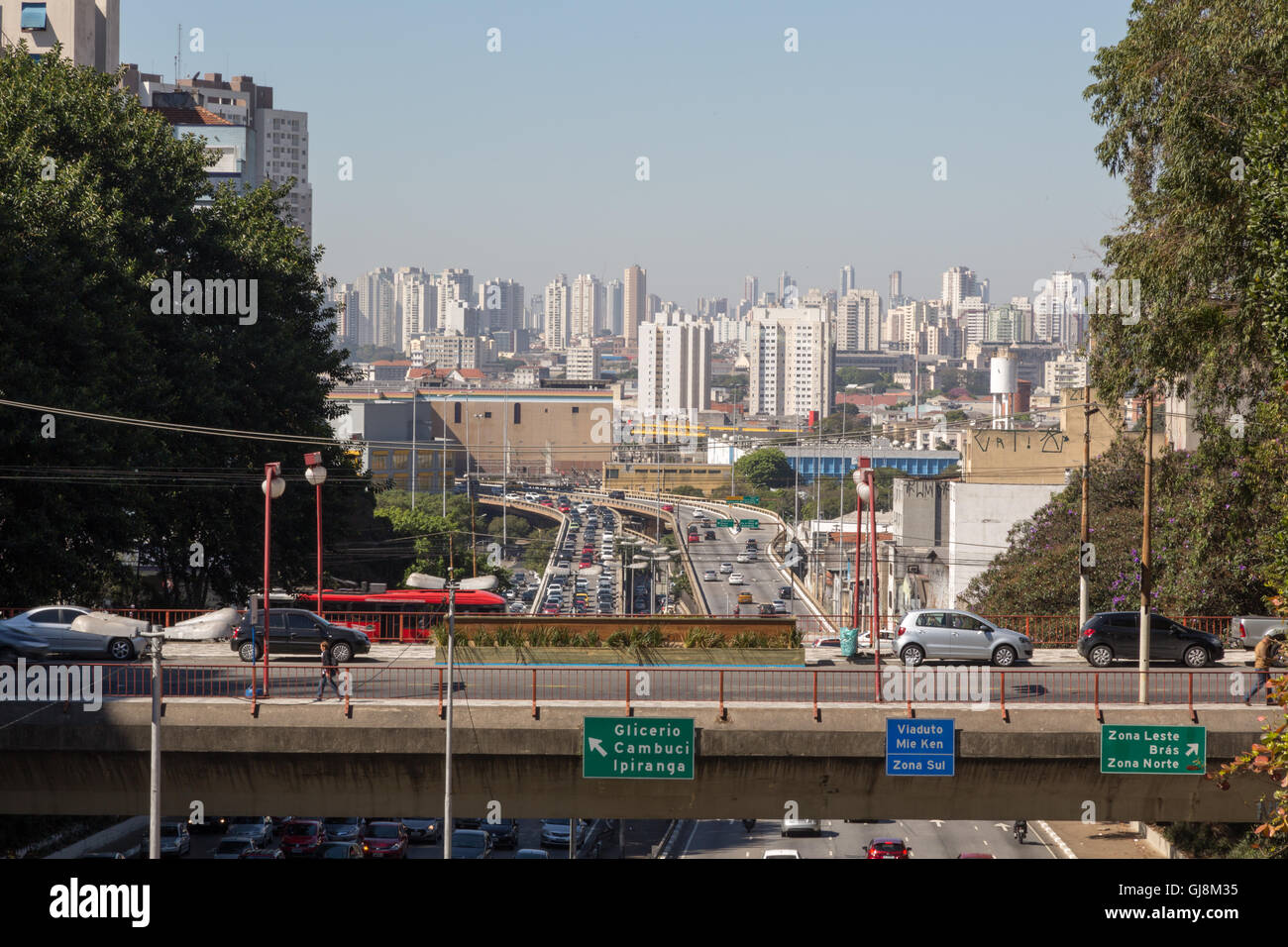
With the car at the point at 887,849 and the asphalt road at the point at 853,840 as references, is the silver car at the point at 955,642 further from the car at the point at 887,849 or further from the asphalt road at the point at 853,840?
the asphalt road at the point at 853,840

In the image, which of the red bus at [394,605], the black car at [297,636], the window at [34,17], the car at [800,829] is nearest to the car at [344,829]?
the red bus at [394,605]

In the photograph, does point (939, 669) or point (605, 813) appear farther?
point (939, 669)

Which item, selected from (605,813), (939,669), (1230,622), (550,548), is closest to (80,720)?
(605,813)

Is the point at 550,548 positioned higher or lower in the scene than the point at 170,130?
lower

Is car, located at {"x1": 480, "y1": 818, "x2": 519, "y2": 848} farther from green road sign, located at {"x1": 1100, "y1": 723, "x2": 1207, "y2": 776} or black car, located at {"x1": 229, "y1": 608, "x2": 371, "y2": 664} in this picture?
green road sign, located at {"x1": 1100, "y1": 723, "x2": 1207, "y2": 776}

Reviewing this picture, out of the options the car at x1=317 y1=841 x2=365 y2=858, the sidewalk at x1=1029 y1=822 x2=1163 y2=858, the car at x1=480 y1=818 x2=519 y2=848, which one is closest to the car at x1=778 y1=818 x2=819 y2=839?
the sidewalk at x1=1029 y1=822 x2=1163 y2=858

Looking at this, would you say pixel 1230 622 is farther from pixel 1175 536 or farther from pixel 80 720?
pixel 80 720
